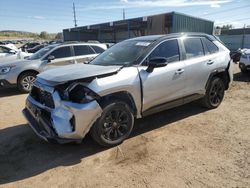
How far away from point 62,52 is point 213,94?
5.66 metres

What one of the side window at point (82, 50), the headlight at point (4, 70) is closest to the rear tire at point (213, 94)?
the side window at point (82, 50)

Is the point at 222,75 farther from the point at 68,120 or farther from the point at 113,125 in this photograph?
the point at 68,120

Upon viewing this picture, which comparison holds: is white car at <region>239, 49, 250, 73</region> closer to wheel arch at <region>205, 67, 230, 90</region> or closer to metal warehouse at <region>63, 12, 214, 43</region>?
wheel arch at <region>205, 67, 230, 90</region>

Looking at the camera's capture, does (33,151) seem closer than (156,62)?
Yes

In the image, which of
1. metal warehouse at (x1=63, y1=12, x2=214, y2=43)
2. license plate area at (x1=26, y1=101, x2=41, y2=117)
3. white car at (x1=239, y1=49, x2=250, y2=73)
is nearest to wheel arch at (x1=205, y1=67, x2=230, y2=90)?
license plate area at (x1=26, y1=101, x2=41, y2=117)

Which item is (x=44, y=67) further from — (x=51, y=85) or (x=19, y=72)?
(x=51, y=85)

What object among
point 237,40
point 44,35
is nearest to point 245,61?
point 237,40

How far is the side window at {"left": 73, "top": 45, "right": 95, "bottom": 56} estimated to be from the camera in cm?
928

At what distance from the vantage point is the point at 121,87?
13.1ft

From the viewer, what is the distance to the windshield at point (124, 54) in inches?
179

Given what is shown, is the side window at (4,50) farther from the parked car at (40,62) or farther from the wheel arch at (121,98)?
the wheel arch at (121,98)

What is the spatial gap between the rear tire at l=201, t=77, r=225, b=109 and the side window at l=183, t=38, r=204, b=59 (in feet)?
2.55

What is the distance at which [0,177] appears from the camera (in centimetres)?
340

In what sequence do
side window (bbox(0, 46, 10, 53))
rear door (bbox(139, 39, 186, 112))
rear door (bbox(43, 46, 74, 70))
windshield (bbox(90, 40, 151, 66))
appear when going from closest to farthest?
rear door (bbox(139, 39, 186, 112))
windshield (bbox(90, 40, 151, 66))
rear door (bbox(43, 46, 74, 70))
side window (bbox(0, 46, 10, 53))
